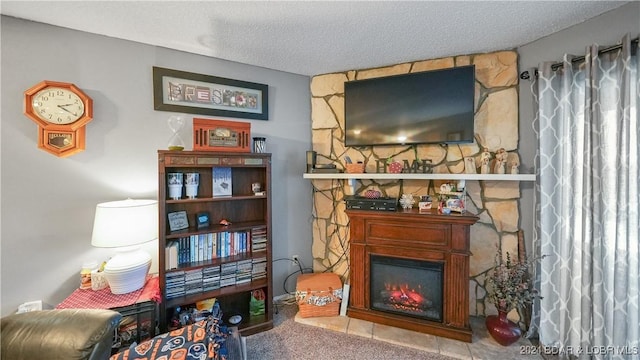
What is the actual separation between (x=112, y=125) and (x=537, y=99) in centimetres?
330

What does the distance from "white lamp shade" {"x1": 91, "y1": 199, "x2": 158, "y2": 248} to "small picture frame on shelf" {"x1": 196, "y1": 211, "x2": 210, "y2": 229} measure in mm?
378

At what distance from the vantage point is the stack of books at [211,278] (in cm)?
192

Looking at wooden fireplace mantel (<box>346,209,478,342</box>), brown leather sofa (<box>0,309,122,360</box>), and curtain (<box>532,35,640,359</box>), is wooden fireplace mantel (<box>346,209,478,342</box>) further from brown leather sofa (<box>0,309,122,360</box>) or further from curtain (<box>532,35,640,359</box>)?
brown leather sofa (<box>0,309,122,360</box>)

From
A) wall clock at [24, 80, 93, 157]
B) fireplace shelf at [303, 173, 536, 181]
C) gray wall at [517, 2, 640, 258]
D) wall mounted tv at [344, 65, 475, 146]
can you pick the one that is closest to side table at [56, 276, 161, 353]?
wall clock at [24, 80, 93, 157]

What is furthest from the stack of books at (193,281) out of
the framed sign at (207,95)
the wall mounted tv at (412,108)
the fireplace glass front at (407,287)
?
the wall mounted tv at (412,108)

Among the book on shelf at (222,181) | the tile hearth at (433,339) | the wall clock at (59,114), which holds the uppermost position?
the wall clock at (59,114)

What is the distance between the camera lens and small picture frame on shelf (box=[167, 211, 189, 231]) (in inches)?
73.5

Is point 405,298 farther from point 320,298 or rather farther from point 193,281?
point 193,281

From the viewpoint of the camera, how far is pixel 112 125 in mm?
1831

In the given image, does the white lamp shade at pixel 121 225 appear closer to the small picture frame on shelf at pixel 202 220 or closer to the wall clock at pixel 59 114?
the small picture frame on shelf at pixel 202 220

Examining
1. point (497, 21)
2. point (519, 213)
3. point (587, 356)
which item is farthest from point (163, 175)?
point (587, 356)

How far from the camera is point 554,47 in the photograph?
176 cm

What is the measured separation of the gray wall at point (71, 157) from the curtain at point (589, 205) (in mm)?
2761

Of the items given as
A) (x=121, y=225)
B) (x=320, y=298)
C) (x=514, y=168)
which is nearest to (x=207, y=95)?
(x=121, y=225)
